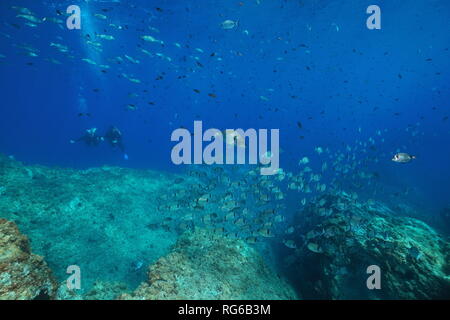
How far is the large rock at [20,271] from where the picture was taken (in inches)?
191

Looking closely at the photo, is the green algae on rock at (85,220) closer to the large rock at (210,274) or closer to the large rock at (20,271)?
the large rock at (20,271)

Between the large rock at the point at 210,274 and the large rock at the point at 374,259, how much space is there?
3.55ft

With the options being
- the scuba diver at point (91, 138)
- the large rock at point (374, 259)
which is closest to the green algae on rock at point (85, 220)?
the scuba diver at point (91, 138)

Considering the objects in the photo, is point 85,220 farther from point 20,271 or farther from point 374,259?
point 374,259

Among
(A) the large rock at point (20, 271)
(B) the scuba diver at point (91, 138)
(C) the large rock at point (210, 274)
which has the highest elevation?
(B) the scuba diver at point (91, 138)

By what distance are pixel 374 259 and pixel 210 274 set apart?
4244mm

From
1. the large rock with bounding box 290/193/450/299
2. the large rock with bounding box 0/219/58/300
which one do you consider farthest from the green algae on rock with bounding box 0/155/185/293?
the large rock with bounding box 290/193/450/299

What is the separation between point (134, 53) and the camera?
47.3 meters

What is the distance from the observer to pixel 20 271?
16.7ft

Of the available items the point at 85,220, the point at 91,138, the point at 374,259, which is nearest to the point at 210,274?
the point at 374,259
